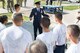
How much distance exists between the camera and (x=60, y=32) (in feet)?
25.9

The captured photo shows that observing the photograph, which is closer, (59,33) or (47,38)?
(47,38)

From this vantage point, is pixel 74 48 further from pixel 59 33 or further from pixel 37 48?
pixel 59 33

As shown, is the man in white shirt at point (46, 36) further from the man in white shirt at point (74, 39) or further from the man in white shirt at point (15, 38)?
the man in white shirt at point (74, 39)

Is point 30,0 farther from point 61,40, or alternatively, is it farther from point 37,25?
point 61,40

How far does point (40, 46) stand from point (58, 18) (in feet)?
13.7

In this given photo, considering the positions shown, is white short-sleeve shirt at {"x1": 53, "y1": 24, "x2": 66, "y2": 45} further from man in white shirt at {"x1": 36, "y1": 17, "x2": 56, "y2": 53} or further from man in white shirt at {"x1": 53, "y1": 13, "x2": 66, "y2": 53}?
man in white shirt at {"x1": 36, "y1": 17, "x2": 56, "y2": 53}

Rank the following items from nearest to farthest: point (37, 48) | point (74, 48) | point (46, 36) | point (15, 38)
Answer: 1. point (37, 48)
2. point (74, 48)
3. point (15, 38)
4. point (46, 36)

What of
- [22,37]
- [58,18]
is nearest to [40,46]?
[22,37]

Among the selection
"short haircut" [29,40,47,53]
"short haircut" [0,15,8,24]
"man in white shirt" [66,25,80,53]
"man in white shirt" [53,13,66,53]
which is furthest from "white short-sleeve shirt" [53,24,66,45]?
"short haircut" [29,40,47,53]

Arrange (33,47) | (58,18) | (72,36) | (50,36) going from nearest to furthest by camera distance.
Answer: (33,47)
(72,36)
(50,36)
(58,18)

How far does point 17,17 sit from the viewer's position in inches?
241

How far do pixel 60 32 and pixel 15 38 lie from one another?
2.07m

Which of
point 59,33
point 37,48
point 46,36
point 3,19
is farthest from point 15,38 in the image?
point 37,48

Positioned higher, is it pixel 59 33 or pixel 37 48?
pixel 37 48
